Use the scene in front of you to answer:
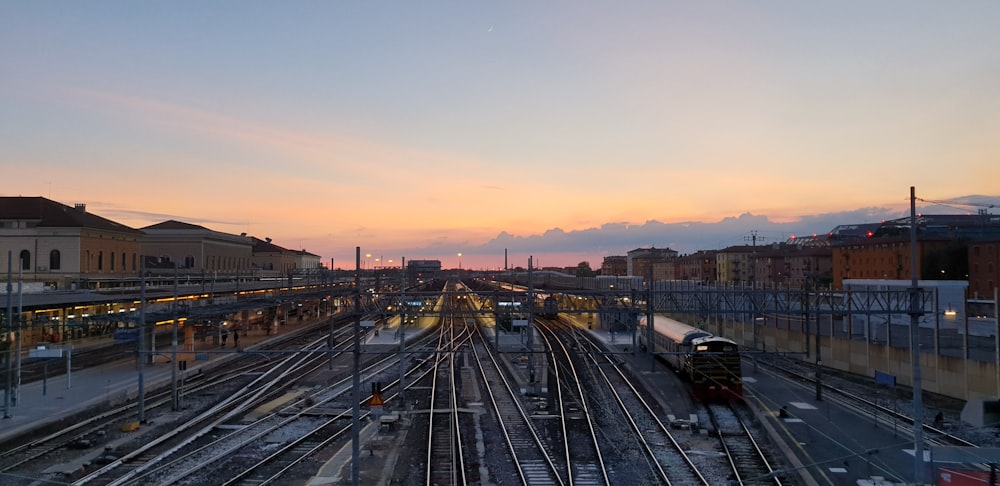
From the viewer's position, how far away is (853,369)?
3534 cm

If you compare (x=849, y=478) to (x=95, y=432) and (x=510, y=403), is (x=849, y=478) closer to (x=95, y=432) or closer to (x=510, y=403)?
(x=510, y=403)

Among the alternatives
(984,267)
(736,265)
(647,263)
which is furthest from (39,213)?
(647,263)

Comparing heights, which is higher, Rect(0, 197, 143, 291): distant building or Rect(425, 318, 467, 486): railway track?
Rect(0, 197, 143, 291): distant building

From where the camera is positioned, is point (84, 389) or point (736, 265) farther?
point (736, 265)

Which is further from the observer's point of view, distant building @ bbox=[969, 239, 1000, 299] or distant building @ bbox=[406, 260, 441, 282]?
distant building @ bbox=[969, 239, 1000, 299]

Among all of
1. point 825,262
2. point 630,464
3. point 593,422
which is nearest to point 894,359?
point 593,422

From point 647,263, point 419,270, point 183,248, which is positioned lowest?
point 419,270

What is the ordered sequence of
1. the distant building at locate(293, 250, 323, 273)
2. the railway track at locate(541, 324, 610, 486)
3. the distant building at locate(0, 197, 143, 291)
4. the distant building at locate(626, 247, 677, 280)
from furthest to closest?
the distant building at locate(626, 247, 677, 280) → the distant building at locate(293, 250, 323, 273) → the distant building at locate(0, 197, 143, 291) → the railway track at locate(541, 324, 610, 486)

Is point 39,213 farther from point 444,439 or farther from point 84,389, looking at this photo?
point 444,439

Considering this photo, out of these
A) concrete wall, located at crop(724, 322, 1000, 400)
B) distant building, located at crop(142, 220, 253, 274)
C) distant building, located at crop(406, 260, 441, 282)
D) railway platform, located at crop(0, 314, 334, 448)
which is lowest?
railway platform, located at crop(0, 314, 334, 448)

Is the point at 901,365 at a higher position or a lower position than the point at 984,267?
lower

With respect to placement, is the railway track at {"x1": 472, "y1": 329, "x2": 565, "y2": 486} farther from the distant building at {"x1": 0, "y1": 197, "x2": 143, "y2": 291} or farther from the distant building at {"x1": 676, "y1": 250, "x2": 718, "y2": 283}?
the distant building at {"x1": 676, "y1": 250, "x2": 718, "y2": 283}

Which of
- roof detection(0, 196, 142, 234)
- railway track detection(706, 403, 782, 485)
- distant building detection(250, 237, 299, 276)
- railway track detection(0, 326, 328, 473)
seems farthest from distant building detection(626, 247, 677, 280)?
railway track detection(706, 403, 782, 485)

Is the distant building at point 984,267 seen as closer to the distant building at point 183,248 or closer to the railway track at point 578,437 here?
the railway track at point 578,437
